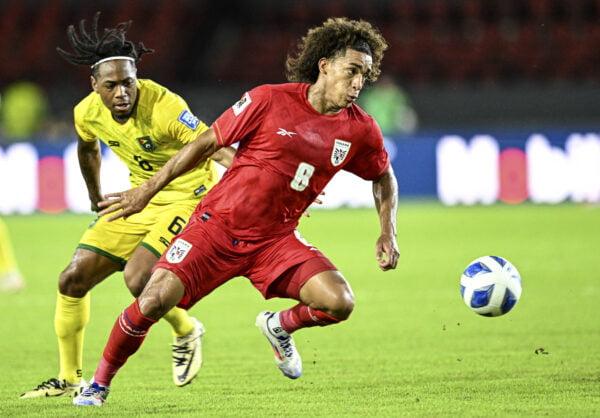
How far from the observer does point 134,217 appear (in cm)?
604

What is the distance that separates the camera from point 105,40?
5.89 m

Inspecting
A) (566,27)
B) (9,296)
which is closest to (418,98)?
(566,27)

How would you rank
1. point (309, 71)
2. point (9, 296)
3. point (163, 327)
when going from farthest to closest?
point (9, 296) → point (163, 327) → point (309, 71)

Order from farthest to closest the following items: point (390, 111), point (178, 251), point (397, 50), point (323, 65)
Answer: point (397, 50) → point (390, 111) → point (323, 65) → point (178, 251)

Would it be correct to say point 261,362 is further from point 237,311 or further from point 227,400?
point 237,311

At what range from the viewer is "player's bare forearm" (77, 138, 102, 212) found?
20.1 feet

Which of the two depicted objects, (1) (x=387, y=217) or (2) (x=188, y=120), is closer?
(1) (x=387, y=217)

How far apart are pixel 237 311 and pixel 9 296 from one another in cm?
258

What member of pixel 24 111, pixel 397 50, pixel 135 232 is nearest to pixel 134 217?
pixel 135 232

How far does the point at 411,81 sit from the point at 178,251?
1687cm

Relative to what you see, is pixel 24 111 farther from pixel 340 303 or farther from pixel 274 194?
pixel 340 303

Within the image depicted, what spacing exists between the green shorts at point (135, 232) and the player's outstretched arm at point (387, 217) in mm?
Result: 1195

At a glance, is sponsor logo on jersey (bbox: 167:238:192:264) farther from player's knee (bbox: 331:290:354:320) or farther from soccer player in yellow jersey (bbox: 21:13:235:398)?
player's knee (bbox: 331:290:354:320)

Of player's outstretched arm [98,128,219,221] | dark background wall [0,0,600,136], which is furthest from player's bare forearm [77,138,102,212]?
dark background wall [0,0,600,136]
